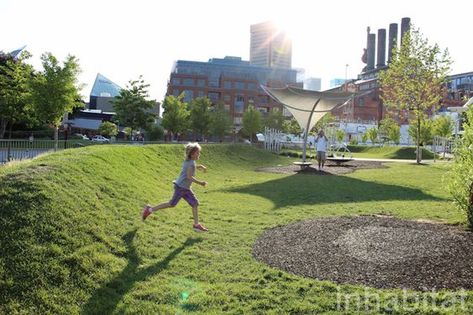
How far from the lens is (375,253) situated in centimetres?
614

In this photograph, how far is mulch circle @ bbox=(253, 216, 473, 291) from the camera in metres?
5.19

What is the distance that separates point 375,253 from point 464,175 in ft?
10.3

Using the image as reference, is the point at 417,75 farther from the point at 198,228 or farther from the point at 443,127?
the point at 198,228

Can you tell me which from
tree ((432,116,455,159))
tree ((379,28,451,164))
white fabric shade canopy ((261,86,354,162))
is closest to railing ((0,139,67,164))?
white fabric shade canopy ((261,86,354,162))

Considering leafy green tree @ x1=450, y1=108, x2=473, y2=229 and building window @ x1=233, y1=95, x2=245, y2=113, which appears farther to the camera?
building window @ x1=233, y1=95, x2=245, y2=113

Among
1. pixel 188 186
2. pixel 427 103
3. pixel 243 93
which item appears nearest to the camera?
pixel 188 186

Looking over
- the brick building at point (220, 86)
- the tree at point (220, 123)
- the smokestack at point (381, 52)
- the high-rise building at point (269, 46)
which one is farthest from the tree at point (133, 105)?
the high-rise building at point (269, 46)

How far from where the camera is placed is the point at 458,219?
28.4 ft

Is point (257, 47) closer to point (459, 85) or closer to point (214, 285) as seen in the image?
point (459, 85)

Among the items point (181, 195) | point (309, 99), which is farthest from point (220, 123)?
point (181, 195)

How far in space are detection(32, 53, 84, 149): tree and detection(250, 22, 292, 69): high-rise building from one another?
556 ft

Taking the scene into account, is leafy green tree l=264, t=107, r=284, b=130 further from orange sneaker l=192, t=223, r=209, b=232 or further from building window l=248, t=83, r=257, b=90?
orange sneaker l=192, t=223, r=209, b=232

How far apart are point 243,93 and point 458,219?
95.1 m

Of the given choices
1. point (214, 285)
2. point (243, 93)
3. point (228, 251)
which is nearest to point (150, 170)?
point (228, 251)
